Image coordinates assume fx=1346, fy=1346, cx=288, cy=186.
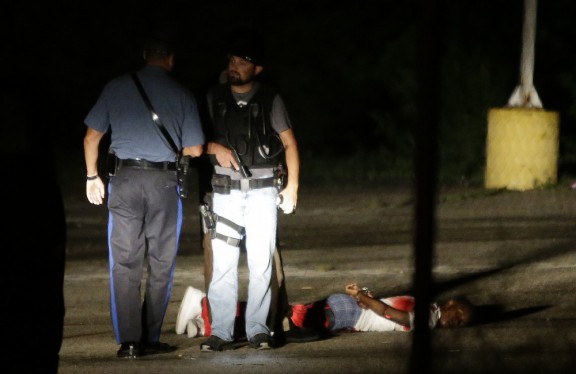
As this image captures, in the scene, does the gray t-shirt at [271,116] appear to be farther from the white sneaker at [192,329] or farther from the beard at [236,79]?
the white sneaker at [192,329]

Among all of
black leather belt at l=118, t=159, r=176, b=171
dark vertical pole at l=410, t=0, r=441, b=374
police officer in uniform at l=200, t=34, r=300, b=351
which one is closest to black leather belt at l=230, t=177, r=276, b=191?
police officer in uniform at l=200, t=34, r=300, b=351

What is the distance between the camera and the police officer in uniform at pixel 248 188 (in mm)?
8336

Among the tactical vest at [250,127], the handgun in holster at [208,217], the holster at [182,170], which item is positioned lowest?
the handgun in holster at [208,217]

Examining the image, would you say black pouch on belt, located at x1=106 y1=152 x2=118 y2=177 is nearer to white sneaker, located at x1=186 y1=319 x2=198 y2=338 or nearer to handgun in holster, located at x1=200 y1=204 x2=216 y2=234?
handgun in holster, located at x1=200 y1=204 x2=216 y2=234

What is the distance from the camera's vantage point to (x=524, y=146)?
1556 centimetres

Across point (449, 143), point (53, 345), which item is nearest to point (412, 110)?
point (449, 143)

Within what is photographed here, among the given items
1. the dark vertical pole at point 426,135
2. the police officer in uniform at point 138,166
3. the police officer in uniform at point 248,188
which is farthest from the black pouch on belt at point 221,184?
the dark vertical pole at point 426,135

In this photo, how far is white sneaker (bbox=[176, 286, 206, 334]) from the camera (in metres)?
8.85

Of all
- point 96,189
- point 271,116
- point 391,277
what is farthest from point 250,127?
point 391,277

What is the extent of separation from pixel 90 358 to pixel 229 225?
3.91ft

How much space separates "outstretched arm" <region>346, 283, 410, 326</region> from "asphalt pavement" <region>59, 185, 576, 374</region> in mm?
134

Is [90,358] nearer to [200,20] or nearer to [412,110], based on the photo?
[412,110]

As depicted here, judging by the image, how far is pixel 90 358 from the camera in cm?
834

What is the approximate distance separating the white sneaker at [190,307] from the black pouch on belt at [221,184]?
0.82 meters
